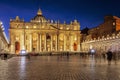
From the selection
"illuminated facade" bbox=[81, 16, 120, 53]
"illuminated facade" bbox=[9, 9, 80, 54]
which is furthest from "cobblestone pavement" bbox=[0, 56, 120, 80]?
"illuminated facade" bbox=[9, 9, 80, 54]

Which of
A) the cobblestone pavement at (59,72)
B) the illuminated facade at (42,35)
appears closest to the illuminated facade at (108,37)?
the illuminated facade at (42,35)

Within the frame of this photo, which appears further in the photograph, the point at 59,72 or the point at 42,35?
the point at 42,35

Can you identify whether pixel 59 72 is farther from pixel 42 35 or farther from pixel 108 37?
pixel 42 35

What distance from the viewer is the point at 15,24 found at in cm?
13762

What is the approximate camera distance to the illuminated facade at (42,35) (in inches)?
5379

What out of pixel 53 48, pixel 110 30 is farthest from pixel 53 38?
pixel 110 30

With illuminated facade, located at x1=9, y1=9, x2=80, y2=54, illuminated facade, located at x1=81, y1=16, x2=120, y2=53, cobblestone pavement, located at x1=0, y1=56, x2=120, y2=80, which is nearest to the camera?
cobblestone pavement, located at x1=0, y1=56, x2=120, y2=80

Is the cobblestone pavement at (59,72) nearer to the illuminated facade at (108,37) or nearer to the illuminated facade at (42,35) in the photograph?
the illuminated facade at (108,37)

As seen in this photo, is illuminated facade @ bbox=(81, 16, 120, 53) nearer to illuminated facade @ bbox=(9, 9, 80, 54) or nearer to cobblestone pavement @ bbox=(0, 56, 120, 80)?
illuminated facade @ bbox=(9, 9, 80, 54)

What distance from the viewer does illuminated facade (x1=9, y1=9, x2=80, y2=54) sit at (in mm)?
136625

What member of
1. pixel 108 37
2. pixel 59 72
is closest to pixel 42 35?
pixel 108 37

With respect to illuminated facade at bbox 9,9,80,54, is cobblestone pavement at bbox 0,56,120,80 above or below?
below

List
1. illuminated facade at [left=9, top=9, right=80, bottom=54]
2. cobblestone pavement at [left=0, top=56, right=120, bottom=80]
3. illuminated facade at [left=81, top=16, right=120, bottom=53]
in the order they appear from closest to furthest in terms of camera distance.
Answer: cobblestone pavement at [left=0, top=56, right=120, bottom=80]
illuminated facade at [left=81, top=16, right=120, bottom=53]
illuminated facade at [left=9, top=9, right=80, bottom=54]

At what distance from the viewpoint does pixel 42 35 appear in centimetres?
13950
